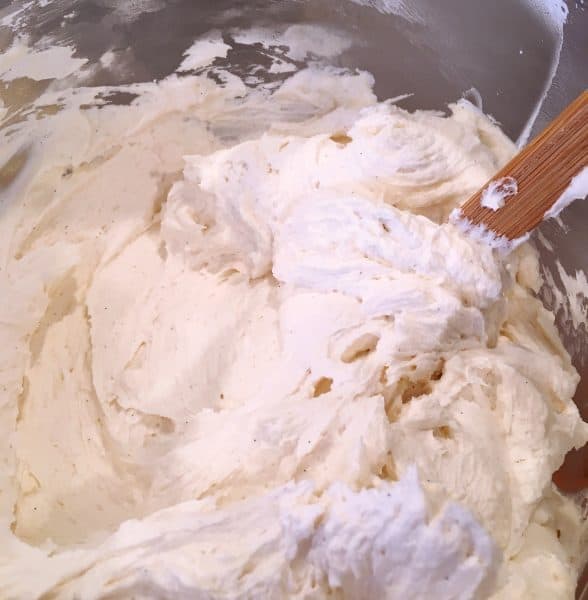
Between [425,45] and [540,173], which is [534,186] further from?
[425,45]

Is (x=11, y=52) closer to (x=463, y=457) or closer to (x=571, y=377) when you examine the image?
(x=463, y=457)

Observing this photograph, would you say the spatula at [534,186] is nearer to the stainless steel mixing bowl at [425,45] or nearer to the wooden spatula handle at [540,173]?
the wooden spatula handle at [540,173]

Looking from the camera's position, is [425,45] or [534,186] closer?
[534,186]

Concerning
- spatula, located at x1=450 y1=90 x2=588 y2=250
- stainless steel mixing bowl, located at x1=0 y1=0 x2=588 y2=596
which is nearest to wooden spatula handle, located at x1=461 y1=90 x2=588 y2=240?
spatula, located at x1=450 y1=90 x2=588 y2=250

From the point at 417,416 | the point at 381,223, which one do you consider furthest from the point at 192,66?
the point at 417,416

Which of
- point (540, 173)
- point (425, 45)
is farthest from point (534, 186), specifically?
point (425, 45)

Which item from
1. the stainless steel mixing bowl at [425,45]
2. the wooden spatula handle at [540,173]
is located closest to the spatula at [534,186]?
the wooden spatula handle at [540,173]
